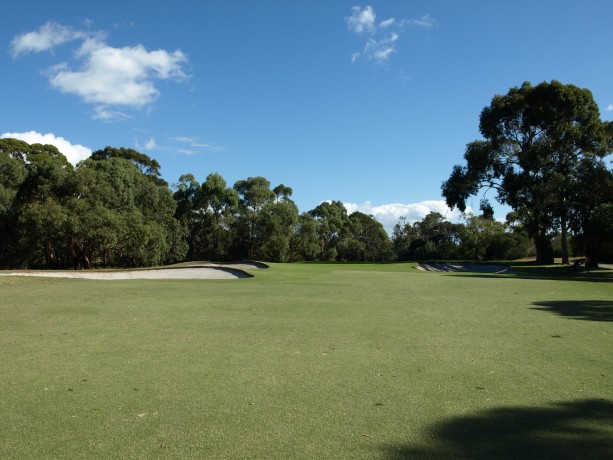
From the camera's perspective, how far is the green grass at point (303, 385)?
3.56 meters

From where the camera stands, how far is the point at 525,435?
372cm

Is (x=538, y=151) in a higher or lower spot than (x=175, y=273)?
higher

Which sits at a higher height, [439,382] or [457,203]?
[457,203]

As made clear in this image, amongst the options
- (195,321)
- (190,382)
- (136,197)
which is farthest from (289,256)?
(190,382)

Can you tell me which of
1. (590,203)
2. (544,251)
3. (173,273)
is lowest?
(173,273)

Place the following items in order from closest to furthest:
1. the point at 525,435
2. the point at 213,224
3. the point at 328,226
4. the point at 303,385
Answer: the point at 525,435 → the point at 303,385 → the point at 213,224 → the point at 328,226

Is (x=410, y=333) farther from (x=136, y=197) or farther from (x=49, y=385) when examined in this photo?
(x=136, y=197)

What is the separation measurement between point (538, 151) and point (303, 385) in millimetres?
35639

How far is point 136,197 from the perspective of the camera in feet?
145

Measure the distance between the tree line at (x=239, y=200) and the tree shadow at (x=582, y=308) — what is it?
14677mm

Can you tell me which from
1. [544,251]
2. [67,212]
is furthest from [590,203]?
[67,212]

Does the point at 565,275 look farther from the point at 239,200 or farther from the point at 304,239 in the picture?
the point at 239,200

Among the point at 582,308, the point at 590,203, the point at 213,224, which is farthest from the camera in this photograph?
the point at 213,224

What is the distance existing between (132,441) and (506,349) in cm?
545
